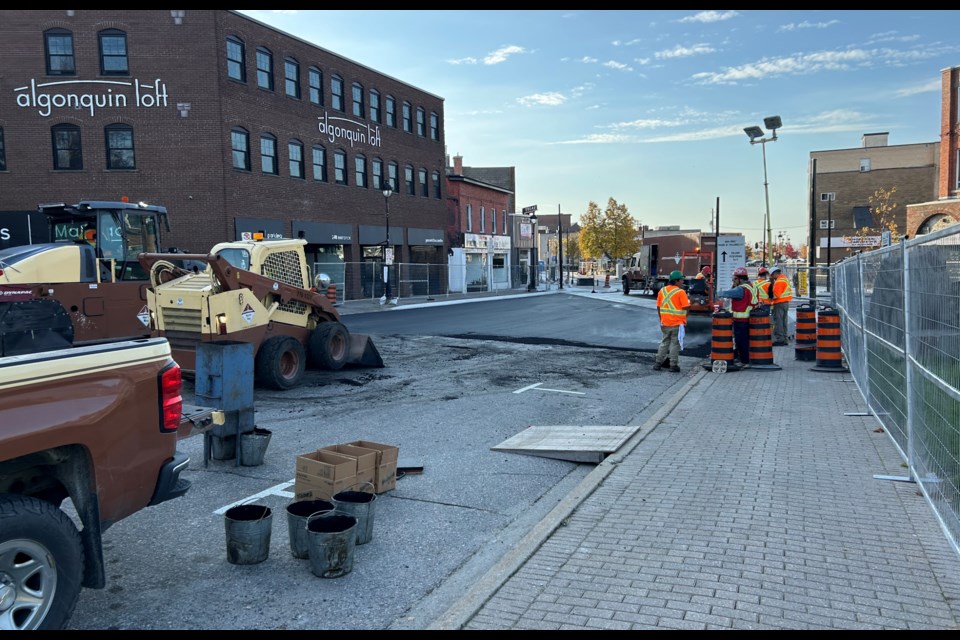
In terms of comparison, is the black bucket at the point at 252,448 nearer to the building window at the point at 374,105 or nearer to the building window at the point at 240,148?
the building window at the point at 240,148

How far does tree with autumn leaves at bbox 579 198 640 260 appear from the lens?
7819 centimetres

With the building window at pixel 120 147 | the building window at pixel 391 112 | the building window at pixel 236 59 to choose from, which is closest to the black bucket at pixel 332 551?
the building window at pixel 120 147

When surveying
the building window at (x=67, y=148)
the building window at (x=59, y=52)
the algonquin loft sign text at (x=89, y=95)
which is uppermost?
the building window at (x=59, y=52)

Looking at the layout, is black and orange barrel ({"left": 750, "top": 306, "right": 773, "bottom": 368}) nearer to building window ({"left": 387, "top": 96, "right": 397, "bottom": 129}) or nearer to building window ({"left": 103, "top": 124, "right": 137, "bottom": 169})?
building window ({"left": 103, "top": 124, "right": 137, "bottom": 169})

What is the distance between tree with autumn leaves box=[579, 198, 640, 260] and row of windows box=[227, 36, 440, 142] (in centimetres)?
3508

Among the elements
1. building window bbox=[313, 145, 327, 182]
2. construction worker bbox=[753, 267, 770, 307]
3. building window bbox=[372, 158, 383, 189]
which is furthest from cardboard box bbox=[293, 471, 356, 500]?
building window bbox=[372, 158, 383, 189]

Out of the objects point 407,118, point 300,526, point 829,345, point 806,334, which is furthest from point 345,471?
point 407,118

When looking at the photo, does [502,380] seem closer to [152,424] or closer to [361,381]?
[361,381]

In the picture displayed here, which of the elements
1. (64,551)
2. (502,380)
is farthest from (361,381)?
(64,551)

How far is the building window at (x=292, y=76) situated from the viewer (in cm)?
3331

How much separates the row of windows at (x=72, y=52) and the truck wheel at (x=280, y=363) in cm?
2224

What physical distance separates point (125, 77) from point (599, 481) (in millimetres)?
28895

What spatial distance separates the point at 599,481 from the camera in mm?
6477

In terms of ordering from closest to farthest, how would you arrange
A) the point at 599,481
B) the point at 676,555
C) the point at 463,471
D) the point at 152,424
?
the point at 152,424, the point at 676,555, the point at 599,481, the point at 463,471
